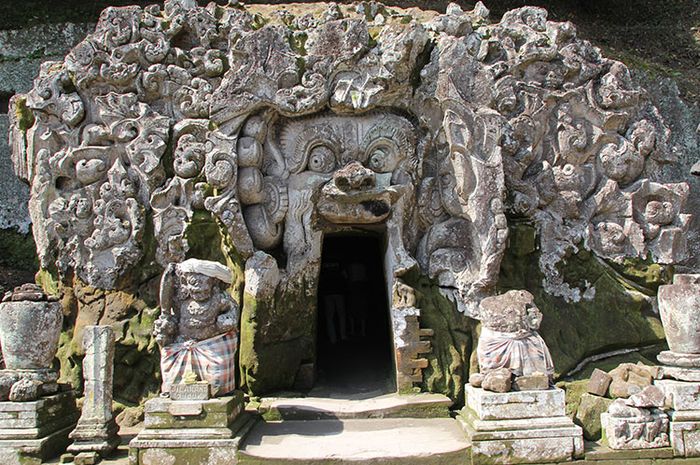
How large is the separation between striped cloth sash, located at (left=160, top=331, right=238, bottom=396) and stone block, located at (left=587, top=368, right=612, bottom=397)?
3.93 metres

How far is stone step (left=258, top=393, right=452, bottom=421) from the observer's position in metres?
6.93

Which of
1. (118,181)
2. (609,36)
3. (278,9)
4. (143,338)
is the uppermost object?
(609,36)

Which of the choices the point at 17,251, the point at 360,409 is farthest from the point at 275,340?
the point at 17,251

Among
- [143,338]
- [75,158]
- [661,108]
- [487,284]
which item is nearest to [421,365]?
[487,284]

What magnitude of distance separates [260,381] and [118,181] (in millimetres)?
3265

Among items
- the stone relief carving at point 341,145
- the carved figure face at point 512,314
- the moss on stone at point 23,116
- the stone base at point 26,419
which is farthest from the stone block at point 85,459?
the moss on stone at point 23,116

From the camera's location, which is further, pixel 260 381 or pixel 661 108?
pixel 661 108

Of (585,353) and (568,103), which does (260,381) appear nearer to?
(585,353)

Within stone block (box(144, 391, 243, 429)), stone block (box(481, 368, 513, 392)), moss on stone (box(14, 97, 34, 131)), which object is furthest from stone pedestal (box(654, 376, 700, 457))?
moss on stone (box(14, 97, 34, 131))

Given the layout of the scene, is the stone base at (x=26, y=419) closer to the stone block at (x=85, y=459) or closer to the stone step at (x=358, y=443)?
the stone block at (x=85, y=459)

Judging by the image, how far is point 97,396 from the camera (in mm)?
5980

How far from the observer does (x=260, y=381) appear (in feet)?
24.2

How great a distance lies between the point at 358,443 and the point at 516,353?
5.89 ft

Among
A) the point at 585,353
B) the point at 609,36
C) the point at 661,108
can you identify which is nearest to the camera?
the point at 585,353
